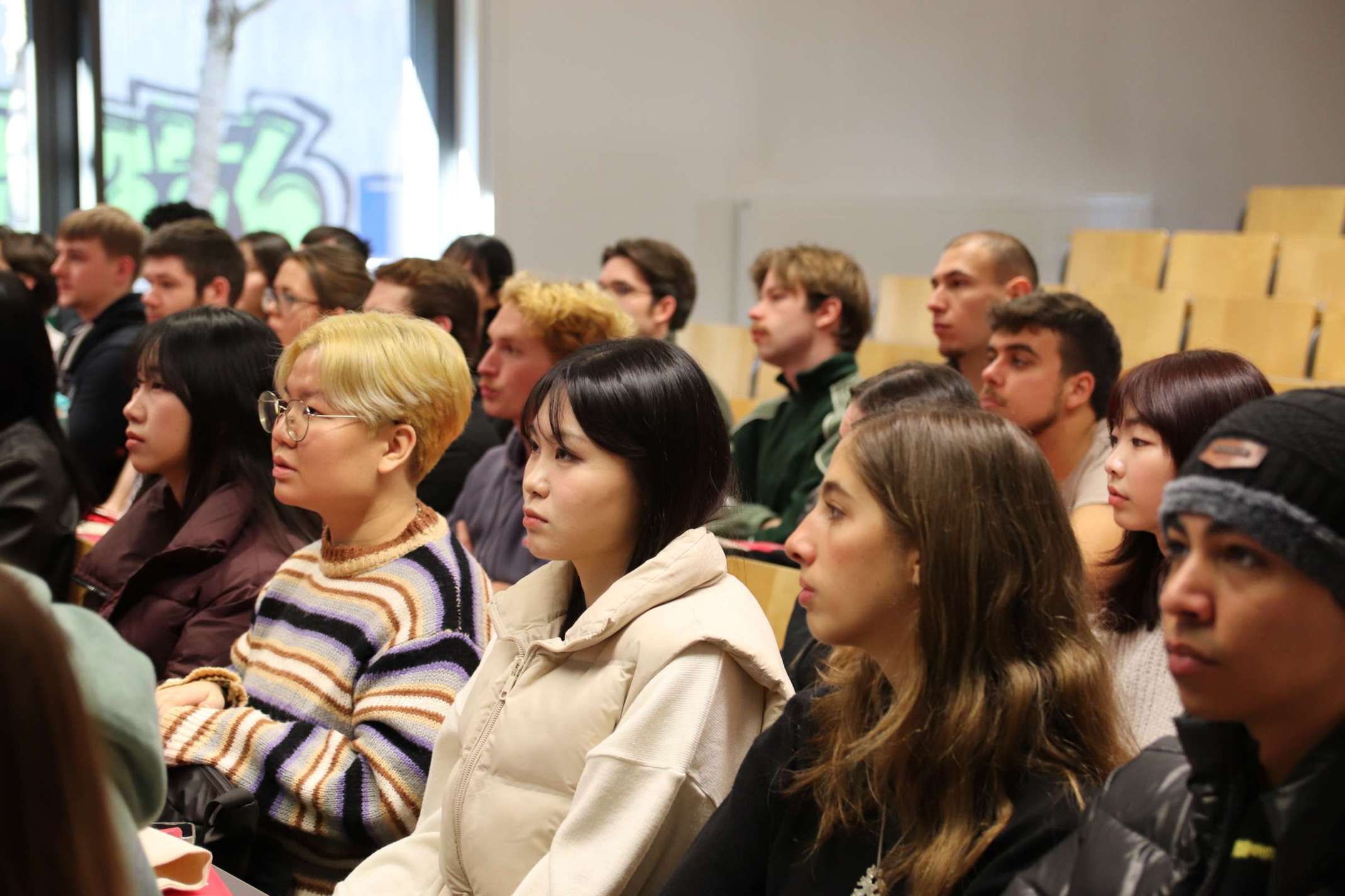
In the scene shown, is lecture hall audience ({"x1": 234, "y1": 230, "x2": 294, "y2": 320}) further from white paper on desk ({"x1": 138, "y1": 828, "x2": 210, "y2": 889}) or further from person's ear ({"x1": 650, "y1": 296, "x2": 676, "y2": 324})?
white paper on desk ({"x1": 138, "y1": 828, "x2": 210, "y2": 889})

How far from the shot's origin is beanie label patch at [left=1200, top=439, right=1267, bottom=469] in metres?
0.94

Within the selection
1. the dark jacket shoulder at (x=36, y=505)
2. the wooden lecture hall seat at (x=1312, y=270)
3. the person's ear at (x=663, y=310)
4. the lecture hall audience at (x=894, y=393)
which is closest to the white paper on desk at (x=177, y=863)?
the lecture hall audience at (x=894, y=393)

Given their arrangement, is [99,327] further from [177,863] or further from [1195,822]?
[1195,822]

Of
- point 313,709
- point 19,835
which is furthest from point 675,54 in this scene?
point 19,835

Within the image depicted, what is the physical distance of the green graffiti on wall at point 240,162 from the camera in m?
6.51

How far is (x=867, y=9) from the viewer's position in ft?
24.1

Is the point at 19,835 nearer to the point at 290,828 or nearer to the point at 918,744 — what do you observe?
the point at 918,744

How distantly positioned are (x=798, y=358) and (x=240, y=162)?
12.8 feet

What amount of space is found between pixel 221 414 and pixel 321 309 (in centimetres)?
124

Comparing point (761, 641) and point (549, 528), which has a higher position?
point (549, 528)

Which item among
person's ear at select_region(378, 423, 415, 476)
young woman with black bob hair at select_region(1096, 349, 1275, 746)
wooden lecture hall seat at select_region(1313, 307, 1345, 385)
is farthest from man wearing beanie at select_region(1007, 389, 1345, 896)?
wooden lecture hall seat at select_region(1313, 307, 1345, 385)

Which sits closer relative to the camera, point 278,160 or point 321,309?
point 321,309

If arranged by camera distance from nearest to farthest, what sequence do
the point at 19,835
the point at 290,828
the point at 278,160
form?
the point at 19,835, the point at 290,828, the point at 278,160

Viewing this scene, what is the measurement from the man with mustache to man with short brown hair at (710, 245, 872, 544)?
2.79 ft
